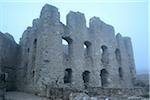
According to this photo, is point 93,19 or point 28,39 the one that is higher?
point 93,19

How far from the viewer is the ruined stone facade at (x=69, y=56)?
14.4 meters

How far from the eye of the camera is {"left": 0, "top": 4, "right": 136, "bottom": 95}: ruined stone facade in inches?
568

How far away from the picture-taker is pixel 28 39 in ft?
64.8

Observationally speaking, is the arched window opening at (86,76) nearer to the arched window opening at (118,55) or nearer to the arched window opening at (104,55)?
the arched window opening at (104,55)

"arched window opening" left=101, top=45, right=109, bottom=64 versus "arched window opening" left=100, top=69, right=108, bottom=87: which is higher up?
"arched window opening" left=101, top=45, right=109, bottom=64

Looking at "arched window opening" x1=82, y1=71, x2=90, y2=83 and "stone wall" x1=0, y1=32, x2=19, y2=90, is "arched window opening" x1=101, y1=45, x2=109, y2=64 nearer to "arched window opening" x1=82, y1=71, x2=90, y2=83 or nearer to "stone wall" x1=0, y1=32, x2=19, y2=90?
"arched window opening" x1=82, y1=71, x2=90, y2=83

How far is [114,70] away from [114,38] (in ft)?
13.2

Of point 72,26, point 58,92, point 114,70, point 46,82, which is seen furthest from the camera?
point 114,70

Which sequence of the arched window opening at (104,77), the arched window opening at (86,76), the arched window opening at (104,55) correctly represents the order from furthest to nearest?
the arched window opening at (104,55) → the arched window opening at (104,77) → the arched window opening at (86,76)

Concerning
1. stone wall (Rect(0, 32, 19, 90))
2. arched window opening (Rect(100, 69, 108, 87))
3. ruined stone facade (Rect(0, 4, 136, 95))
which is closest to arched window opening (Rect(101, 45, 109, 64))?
ruined stone facade (Rect(0, 4, 136, 95))

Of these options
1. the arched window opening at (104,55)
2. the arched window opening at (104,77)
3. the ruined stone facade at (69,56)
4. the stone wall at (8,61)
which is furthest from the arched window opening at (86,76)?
the stone wall at (8,61)

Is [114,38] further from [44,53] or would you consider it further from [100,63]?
[44,53]

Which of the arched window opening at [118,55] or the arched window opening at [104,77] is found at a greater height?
the arched window opening at [118,55]

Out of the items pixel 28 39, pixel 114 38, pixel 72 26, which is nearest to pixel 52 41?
pixel 72 26
